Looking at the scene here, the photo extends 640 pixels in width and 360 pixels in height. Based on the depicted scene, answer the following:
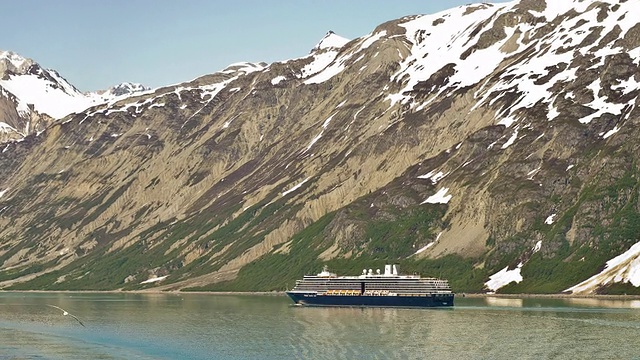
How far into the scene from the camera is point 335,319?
187625mm

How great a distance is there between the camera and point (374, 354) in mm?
127188

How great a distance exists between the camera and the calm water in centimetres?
13012

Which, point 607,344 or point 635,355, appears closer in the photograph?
point 635,355

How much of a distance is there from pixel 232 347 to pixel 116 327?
45.1 metres

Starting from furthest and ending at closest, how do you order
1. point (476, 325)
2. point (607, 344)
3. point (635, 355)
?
1. point (476, 325)
2. point (607, 344)
3. point (635, 355)

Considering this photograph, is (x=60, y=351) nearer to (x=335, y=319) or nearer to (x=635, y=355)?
(x=335, y=319)

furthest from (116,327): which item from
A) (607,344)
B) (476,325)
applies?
(607,344)

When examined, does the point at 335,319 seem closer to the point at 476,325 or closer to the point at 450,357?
the point at 476,325

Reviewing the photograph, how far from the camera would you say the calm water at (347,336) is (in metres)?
130

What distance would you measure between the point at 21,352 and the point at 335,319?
220ft

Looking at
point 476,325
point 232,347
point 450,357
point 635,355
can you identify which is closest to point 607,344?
point 635,355

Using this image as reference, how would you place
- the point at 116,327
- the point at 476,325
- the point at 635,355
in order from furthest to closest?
the point at 116,327
the point at 476,325
the point at 635,355

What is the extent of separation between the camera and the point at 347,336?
15088 cm

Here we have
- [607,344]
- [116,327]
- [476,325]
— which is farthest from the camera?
[116,327]
